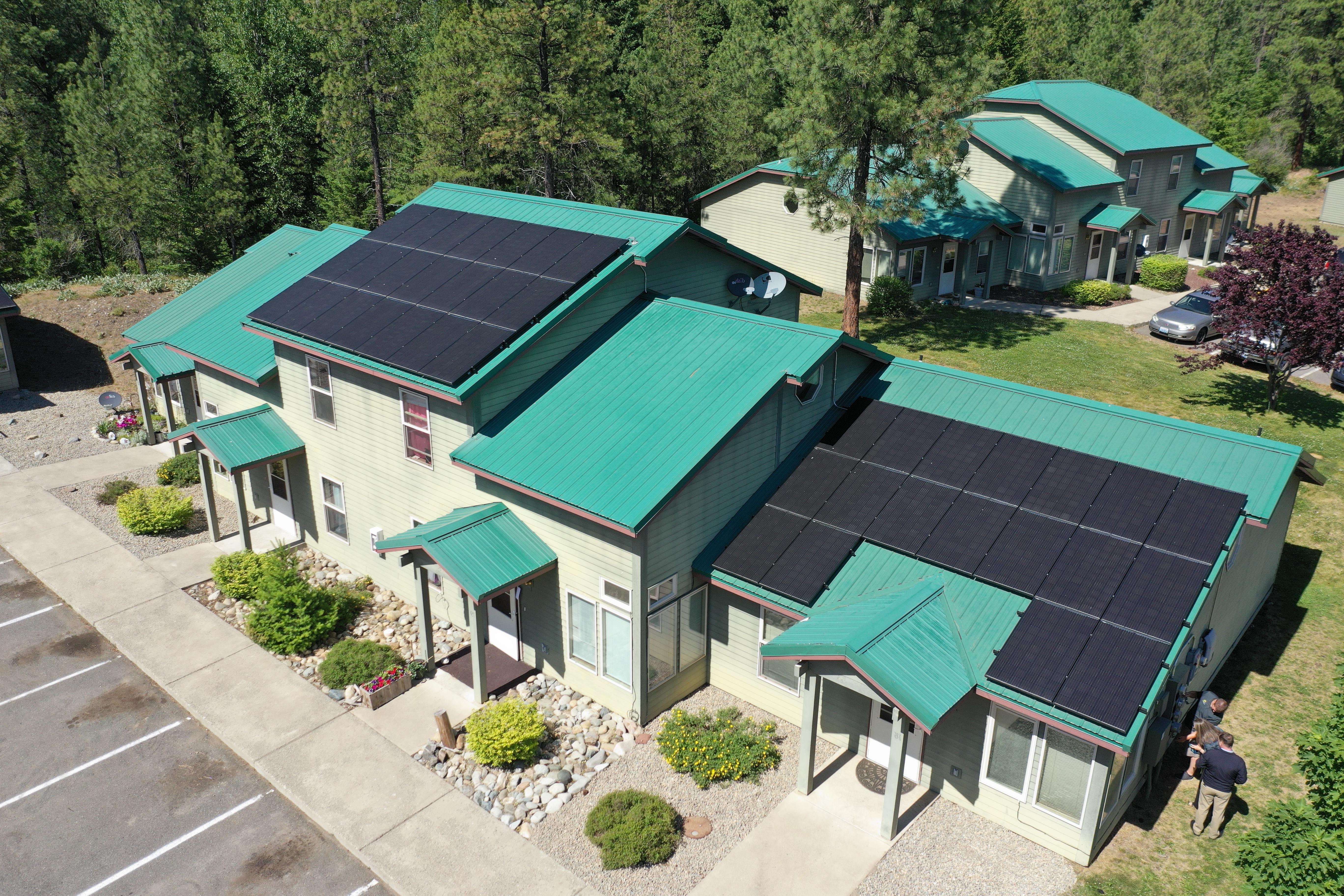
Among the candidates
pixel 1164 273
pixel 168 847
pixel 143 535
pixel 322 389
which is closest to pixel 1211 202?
pixel 1164 273

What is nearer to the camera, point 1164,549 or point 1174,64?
point 1164,549

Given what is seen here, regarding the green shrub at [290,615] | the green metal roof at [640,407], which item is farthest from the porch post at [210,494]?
the green metal roof at [640,407]

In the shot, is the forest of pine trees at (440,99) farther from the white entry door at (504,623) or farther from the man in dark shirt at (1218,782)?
the man in dark shirt at (1218,782)

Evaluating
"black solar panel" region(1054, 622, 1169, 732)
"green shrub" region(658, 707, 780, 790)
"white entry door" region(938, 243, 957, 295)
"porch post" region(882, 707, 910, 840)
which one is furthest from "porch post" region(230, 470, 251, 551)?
"white entry door" region(938, 243, 957, 295)

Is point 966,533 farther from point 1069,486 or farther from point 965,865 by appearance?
point 965,865

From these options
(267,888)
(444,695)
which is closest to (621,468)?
(444,695)

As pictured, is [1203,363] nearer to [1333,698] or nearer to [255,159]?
[1333,698]
